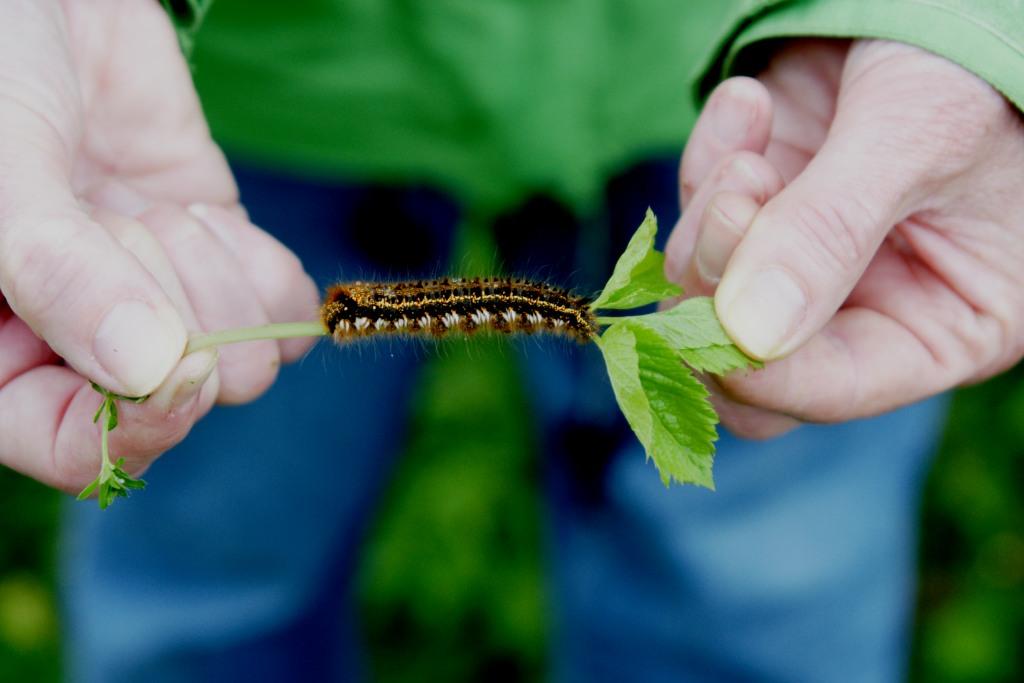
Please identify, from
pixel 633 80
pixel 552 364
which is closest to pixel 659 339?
pixel 633 80

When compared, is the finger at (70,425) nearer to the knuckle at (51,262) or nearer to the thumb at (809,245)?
the knuckle at (51,262)

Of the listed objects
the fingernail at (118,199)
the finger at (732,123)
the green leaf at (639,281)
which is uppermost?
the finger at (732,123)

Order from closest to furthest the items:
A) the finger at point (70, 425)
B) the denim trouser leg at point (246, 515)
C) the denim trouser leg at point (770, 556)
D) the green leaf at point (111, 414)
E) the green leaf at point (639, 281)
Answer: the green leaf at point (111, 414) → the finger at point (70, 425) → the green leaf at point (639, 281) → the denim trouser leg at point (770, 556) → the denim trouser leg at point (246, 515)

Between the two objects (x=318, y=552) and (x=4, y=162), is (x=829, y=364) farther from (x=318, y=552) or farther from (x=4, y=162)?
(x=318, y=552)

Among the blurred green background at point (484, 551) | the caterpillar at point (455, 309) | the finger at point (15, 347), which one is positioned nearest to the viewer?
the finger at point (15, 347)

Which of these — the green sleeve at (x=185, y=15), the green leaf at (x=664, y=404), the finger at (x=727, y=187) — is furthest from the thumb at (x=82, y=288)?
the finger at (x=727, y=187)

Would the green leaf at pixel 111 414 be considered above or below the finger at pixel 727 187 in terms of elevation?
below

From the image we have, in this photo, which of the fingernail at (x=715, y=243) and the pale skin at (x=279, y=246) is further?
the fingernail at (x=715, y=243)

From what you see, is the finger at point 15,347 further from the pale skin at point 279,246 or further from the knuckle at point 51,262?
the knuckle at point 51,262
